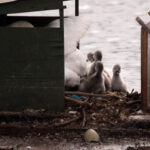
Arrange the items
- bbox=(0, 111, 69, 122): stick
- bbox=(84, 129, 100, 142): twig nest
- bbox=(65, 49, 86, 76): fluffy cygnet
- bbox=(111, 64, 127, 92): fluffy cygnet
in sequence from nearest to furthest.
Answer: bbox=(84, 129, 100, 142): twig nest → bbox=(0, 111, 69, 122): stick → bbox=(65, 49, 86, 76): fluffy cygnet → bbox=(111, 64, 127, 92): fluffy cygnet

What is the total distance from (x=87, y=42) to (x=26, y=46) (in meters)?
7.16

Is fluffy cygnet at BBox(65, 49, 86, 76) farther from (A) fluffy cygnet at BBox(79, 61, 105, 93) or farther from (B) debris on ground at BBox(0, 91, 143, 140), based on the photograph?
(B) debris on ground at BBox(0, 91, 143, 140)

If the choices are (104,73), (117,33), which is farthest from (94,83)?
(117,33)

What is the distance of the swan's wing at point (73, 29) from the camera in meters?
8.66

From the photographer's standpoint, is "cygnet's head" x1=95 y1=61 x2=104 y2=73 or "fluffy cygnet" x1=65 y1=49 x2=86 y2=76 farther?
"fluffy cygnet" x1=65 y1=49 x2=86 y2=76

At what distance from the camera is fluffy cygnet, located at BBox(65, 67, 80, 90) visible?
8.92 m

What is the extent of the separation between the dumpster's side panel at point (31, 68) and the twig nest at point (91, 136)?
0.78 metres

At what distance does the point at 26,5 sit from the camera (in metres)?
7.81

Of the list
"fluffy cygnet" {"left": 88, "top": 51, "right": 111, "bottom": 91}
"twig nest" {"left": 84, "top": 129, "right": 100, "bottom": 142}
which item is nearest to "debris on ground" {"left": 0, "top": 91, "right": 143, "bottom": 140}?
"twig nest" {"left": 84, "top": 129, "right": 100, "bottom": 142}

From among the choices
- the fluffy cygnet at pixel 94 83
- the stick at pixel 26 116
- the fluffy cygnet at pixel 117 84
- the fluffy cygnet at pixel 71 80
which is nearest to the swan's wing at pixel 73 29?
the fluffy cygnet at pixel 71 80

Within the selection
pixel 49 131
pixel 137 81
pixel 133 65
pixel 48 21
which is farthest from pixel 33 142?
pixel 133 65

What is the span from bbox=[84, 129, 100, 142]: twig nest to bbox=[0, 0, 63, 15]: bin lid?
1.73 m

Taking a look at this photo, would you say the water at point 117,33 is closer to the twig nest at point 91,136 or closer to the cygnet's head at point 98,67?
the cygnet's head at point 98,67

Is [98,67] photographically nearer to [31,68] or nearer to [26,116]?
[31,68]
